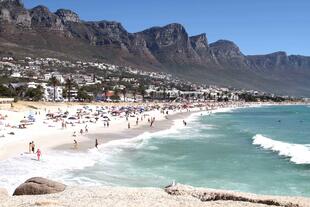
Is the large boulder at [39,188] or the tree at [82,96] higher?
Answer: the tree at [82,96]

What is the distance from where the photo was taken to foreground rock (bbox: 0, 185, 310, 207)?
15.6m

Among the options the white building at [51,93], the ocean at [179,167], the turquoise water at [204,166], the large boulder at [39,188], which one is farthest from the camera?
the white building at [51,93]

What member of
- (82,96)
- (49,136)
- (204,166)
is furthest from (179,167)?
(82,96)

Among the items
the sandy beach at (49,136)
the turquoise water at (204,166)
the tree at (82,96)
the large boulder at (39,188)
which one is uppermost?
the tree at (82,96)

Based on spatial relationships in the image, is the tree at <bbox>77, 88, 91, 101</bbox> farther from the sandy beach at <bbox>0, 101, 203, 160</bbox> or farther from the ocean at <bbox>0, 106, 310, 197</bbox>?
the ocean at <bbox>0, 106, 310, 197</bbox>

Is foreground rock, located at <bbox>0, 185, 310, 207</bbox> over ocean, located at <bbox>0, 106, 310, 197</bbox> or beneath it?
over

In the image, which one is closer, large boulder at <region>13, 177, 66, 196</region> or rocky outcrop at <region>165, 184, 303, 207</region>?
rocky outcrop at <region>165, 184, 303, 207</region>

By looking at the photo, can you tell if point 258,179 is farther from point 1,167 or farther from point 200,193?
point 1,167

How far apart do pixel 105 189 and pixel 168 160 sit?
16915 mm

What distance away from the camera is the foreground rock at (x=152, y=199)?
15633 mm

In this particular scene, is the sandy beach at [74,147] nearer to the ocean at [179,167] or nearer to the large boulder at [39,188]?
the large boulder at [39,188]

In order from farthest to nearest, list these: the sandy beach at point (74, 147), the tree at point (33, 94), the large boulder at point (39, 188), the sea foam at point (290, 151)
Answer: the tree at point (33, 94) → the sea foam at point (290, 151) → the large boulder at point (39, 188) → the sandy beach at point (74, 147)

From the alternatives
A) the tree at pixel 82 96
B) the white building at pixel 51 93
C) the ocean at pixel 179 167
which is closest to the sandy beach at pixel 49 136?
the ocean at pixel 179 167

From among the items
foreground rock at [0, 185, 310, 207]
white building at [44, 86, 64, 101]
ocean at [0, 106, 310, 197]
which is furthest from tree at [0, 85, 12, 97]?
foreground rock at [0, 185, 310, 207]
